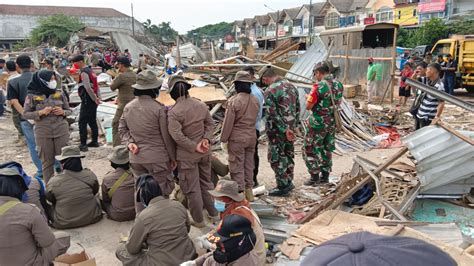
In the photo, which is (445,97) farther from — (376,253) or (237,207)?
(376,253)

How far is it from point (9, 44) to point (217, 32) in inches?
2015

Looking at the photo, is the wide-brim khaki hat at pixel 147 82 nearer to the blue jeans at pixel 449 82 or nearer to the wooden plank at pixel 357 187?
the wooden plank at pixel 357 187

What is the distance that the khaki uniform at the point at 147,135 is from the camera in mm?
4312

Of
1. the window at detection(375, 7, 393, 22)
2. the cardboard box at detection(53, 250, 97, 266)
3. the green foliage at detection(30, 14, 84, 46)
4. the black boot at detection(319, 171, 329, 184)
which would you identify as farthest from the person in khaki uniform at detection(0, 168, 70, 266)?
the window at detection(375, 7, 393, 22)

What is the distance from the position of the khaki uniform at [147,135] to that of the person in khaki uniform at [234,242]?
1.75 m

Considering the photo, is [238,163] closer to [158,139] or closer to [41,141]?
[158,139]

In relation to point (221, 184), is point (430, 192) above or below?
below

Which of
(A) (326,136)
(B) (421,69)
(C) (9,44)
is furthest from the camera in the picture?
(C) (9,44)

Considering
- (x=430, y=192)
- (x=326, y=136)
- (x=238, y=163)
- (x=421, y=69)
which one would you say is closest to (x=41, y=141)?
(x=238, y=163)

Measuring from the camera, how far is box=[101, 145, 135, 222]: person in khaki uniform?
15.8 ft

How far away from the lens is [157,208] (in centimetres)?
339

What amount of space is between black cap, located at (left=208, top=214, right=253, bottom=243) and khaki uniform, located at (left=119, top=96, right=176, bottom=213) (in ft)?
5.79

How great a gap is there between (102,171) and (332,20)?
167 feet

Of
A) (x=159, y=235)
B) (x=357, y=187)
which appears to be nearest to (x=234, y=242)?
(x=159, y=235)
